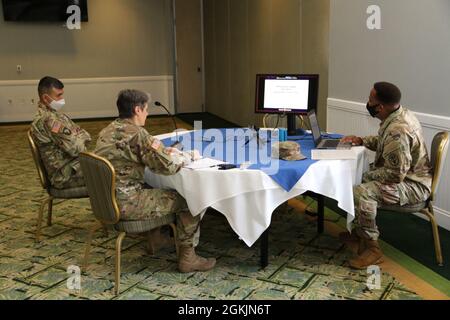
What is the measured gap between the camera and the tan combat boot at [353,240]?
3218 millimetres

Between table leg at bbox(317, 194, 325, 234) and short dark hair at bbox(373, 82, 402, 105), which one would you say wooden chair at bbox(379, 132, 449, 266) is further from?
table leg at bbox(317, 194, 325, 234)

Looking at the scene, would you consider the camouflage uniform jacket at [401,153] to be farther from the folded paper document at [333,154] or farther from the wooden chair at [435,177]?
the folded paper document at [333,154]

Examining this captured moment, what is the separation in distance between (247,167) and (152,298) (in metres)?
0.92

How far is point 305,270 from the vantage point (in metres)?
3.10

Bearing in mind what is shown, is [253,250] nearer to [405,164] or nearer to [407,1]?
[405,164]

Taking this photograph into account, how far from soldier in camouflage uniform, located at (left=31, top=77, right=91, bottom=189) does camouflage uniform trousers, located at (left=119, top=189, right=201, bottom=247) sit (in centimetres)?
90

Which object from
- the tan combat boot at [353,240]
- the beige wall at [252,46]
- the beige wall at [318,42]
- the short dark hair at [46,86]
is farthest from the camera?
the beige wall at [252,46]

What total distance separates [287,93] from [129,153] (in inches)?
62.1

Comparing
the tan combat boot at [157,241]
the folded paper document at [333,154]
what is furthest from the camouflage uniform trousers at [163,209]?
the folded paper document at [333,154]

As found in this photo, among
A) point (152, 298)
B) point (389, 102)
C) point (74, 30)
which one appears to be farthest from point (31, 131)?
point (74, 30)

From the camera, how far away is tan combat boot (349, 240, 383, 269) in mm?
3096

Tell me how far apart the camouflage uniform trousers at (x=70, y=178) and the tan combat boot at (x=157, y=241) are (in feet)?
2.22

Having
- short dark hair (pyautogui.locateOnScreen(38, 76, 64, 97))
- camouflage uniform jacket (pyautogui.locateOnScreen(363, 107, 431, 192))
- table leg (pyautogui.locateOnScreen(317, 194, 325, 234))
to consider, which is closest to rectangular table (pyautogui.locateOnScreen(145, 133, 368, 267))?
camouflage uniform jacket (pyautogui.locateOnScreen(363, 107, 431, 192))

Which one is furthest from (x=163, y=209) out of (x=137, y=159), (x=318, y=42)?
(x=318, y=42)
